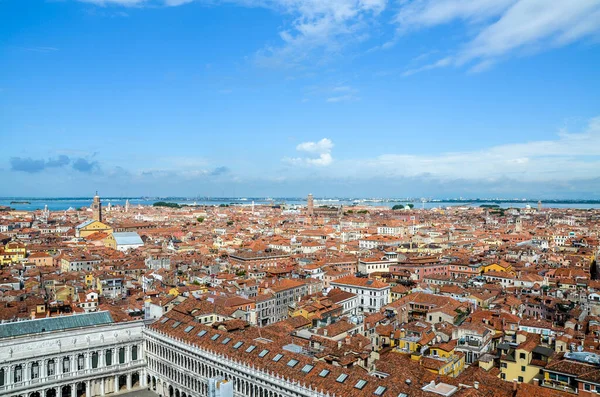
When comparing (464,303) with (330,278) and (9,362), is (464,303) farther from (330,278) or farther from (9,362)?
(9,362)

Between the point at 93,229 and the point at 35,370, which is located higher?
the point at 93,229

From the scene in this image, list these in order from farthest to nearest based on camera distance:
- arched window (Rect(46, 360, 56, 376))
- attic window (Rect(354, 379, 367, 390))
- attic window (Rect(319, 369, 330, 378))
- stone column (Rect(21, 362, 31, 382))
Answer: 1. arched window (Rect(46, 360, 56, 376))
2. stone column (Rect(21, 362, 31, 382))
3. attic window (Rect(319, 369, 330, 378))
4. attic window (Rect(354, 379, 367, 390))

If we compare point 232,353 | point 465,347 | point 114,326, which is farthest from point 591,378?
point 114,326

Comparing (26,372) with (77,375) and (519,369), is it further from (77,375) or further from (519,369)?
(519,369)

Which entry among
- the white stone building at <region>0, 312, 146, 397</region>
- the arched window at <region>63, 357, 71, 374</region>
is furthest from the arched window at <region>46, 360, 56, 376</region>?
the arched window at <region>63, 357, 71, 374</region>

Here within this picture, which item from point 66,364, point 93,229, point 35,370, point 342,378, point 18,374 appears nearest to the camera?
point 342,378

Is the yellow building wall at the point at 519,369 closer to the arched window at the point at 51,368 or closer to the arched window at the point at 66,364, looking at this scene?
the arched window at the point at 66,364

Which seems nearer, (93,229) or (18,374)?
(18,374)

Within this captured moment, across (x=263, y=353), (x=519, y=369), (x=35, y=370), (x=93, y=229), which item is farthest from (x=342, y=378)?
(x=93, y=229)

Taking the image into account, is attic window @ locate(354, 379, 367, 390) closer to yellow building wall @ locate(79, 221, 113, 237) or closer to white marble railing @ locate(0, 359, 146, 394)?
white marble railing @ locate(0, 359, 146, 394)

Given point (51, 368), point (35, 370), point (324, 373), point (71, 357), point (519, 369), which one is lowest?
point (51, 368)

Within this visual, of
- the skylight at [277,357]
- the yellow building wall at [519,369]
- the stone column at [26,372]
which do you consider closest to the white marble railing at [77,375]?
the stone column at [26,372]
